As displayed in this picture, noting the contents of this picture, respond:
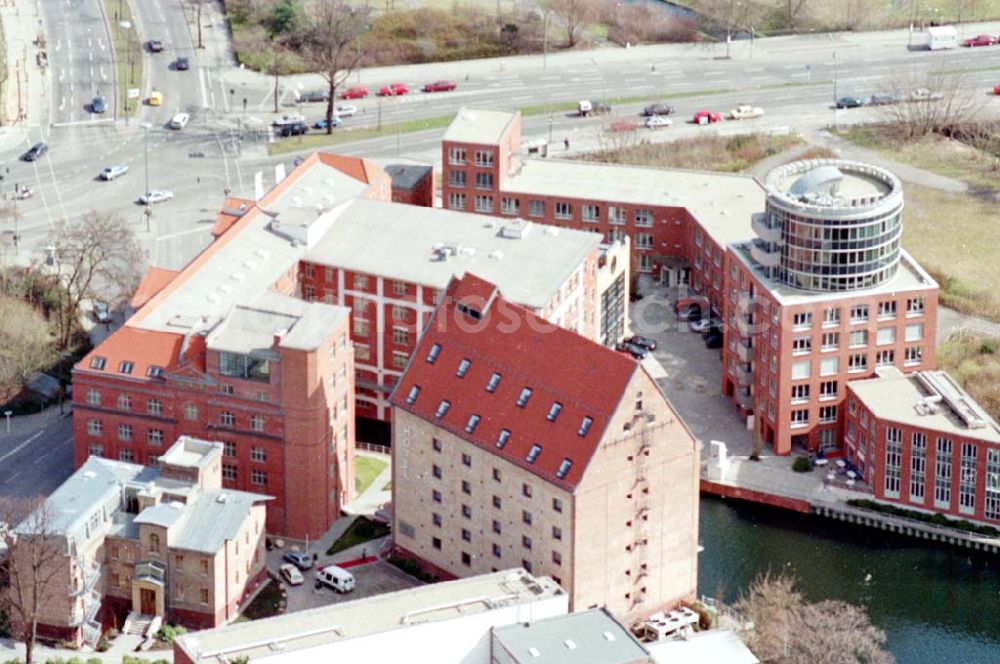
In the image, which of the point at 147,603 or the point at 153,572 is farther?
the point at 147,603

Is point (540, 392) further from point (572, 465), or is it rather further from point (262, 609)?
point (262, 609)

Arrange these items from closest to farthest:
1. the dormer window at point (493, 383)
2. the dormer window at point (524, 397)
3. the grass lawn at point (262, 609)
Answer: the dormer window at point (524, 397) → the dormer window at point (493, 383) → the grass lawn at point (262, 609)

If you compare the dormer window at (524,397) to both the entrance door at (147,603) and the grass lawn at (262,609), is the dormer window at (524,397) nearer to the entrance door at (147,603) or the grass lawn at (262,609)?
the grass lawn at (262,609)

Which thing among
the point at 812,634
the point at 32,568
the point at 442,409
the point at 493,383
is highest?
the point at 493,383

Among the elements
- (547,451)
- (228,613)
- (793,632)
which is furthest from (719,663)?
(228,613)

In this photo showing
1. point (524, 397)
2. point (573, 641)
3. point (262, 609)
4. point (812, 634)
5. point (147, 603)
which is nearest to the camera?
point (573, 641)

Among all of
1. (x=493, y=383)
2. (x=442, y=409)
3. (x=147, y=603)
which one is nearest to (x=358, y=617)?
(x=147, y=603)

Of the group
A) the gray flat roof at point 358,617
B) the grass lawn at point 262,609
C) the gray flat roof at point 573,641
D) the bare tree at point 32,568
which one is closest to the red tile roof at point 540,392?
the gray flat roof at point 358,617
